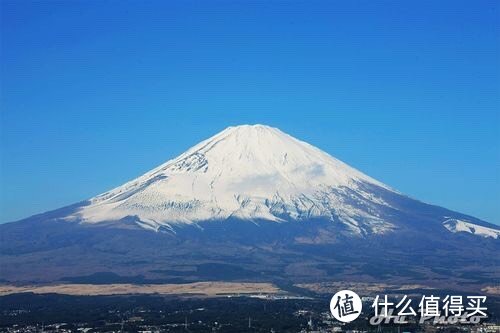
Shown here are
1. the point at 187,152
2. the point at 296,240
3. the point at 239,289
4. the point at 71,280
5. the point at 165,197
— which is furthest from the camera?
the point at 187,152

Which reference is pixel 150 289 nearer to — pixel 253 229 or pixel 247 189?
pixel 253 229

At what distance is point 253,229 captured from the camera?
115 m

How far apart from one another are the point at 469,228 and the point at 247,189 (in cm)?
2998

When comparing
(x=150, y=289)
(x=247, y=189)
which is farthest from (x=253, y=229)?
→ (x=150, y=289)

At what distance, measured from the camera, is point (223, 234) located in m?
114

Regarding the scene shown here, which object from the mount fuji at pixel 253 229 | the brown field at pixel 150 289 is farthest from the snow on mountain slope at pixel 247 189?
the brown field at pixel 150 289

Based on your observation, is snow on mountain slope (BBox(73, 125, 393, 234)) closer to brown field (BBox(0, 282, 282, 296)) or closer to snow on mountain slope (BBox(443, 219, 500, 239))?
snow on mountain slope (BBox(443, 219, 500, 239))

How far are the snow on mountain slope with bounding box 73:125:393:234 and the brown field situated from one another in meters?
30.0

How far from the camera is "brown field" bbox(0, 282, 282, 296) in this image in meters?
78.1

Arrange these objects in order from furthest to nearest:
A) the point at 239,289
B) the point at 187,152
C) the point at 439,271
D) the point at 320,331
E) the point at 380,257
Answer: the point at 187,152, the point at 380,257, the point at 439,271, the point at 239,289, the point at 320,331

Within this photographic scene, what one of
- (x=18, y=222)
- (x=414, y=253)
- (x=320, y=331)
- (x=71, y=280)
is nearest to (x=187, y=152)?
(x=18, y=222)

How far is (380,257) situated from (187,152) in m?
49.3

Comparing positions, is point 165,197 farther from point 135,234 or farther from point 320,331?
point 320,331

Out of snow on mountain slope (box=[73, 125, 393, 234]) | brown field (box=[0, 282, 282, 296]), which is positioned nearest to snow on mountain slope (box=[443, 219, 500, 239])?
snow on mountain slope (box=[73, 125, 393, 234])
